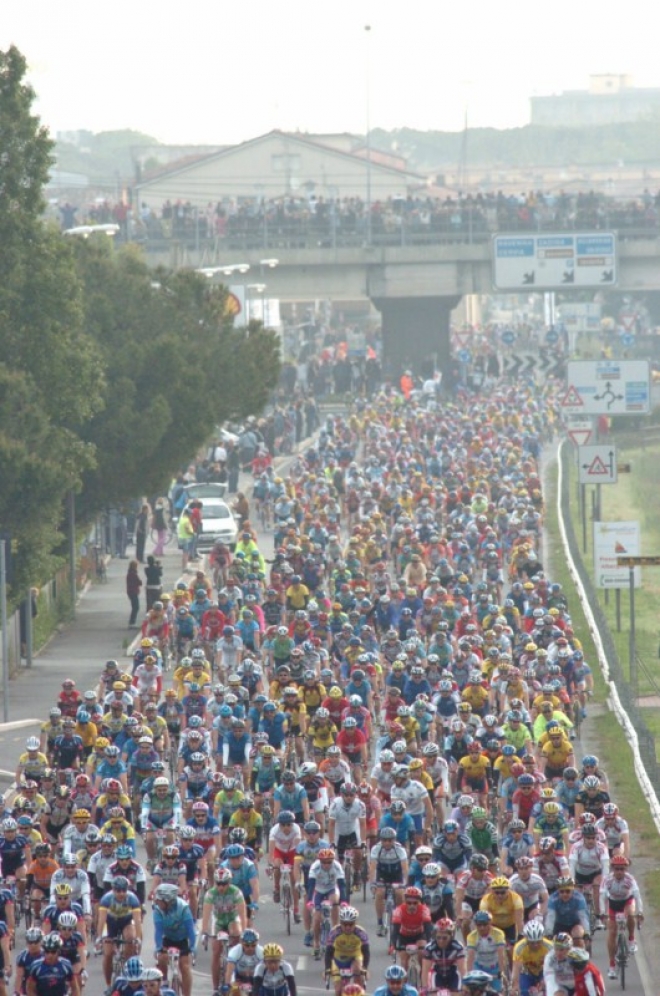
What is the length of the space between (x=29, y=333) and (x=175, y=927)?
15.6 meters

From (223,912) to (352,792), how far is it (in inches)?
114

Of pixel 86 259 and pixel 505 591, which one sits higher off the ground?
pixel 86 259

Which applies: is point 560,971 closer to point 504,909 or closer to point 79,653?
point 504,909

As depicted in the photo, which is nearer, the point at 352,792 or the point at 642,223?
the point at 352,792

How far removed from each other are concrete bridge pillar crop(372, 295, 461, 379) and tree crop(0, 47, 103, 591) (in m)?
48.2

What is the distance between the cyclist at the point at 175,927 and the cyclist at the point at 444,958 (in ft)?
6.38

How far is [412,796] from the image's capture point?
20438 mm

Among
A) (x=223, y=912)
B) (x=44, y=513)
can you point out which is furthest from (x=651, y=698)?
(x=223, y=912)

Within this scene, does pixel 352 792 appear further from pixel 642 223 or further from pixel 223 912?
pixel 642 223

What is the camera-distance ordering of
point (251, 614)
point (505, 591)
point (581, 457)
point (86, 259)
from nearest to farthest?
point (251, 614) < point (581, 457) < point (505, 591) < point (86, 259)

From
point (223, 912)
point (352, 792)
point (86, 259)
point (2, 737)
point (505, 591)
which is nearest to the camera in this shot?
point (223, 912)

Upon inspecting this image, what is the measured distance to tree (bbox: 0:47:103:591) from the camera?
1198 inches

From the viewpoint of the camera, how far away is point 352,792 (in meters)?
19.8

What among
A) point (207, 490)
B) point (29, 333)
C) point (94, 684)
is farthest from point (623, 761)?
point (207, 490)
